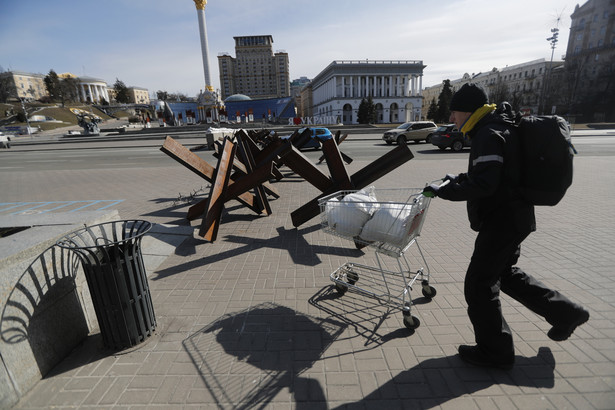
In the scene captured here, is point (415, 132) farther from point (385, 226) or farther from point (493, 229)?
point (493, 229)

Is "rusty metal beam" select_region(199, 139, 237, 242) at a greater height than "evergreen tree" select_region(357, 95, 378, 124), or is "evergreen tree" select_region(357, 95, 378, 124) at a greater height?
"evergreen tree" select_region(357, 95, 378, 124)

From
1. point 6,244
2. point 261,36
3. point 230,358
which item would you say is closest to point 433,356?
point 230,358

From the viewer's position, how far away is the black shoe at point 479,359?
2.38m

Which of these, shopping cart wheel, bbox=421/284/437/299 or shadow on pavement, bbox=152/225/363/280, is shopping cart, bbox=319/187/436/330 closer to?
shopping cart wheel, bbox=421/284/437/299

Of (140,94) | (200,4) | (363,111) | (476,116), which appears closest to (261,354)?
(476,116)

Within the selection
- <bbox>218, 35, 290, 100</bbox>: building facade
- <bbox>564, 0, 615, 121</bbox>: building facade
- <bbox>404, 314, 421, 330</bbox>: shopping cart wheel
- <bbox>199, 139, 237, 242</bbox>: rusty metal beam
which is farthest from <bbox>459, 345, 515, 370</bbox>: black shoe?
<bbox>218, 35, 290, 100</bbox>: building facade

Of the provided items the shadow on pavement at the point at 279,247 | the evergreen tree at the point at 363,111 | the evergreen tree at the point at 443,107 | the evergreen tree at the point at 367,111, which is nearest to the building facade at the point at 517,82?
the evergreen tree at the point at 443,107

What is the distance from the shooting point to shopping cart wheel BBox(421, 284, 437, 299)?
11.0 feet

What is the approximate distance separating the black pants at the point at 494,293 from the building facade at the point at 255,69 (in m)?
138

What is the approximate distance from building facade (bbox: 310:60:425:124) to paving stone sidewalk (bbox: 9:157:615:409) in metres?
86.5

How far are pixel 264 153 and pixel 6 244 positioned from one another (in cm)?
568

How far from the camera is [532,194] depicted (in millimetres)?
2135

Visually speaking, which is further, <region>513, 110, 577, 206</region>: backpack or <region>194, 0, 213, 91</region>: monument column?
<region>194, 0, 213, 91</region>: monument column

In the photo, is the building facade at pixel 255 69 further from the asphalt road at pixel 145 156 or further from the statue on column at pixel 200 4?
the asphalt road at pixel 145 156
